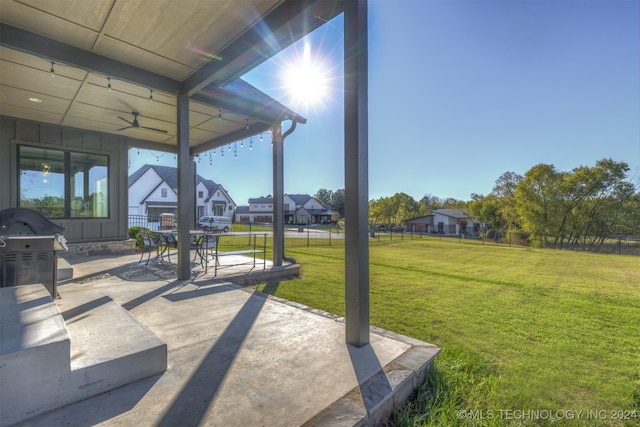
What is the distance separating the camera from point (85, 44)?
3.30 meters

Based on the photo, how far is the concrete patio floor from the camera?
54.3 inches

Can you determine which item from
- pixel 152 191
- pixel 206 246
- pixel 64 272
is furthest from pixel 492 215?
pixel 64 272

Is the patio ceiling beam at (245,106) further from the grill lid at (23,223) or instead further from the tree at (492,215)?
the tree at (492,215)

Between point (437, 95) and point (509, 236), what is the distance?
728 inches

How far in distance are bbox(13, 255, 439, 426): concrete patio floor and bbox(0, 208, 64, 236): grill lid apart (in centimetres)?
130

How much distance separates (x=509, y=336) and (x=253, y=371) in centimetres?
274

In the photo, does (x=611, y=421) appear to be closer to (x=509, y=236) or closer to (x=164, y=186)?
(x=509, y=236)

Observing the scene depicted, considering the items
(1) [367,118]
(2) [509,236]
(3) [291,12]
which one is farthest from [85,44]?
(2) [509,236]

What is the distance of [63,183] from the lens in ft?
21.1

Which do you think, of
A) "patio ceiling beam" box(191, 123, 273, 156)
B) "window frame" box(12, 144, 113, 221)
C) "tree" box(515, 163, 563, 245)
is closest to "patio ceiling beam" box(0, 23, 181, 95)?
"patio ceiling beam" box(191, 123, 273, 156)

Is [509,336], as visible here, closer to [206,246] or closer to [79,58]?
[206,246]

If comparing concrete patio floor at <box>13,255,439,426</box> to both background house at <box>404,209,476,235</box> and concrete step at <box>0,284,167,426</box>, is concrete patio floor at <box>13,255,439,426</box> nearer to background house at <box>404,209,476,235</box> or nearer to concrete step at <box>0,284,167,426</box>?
concrete step at <box>0,284,167,426</box>

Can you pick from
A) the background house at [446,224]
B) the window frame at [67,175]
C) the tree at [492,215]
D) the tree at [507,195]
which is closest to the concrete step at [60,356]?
the window frame at [67,175]

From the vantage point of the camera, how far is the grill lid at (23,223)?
3465 mm
